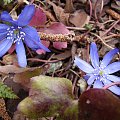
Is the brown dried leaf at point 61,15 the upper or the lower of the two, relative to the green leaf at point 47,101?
upper

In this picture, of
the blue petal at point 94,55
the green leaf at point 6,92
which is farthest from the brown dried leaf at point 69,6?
the green leaf at point 6,92

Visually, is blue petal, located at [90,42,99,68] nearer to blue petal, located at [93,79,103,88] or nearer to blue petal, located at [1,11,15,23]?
blue petal, located at [93,79,103,88]

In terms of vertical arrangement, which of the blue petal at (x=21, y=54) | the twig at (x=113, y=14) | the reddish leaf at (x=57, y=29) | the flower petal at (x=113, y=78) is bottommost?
the flower petal at (x=113, y=78)

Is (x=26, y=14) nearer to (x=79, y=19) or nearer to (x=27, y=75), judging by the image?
(x=27, y=75)

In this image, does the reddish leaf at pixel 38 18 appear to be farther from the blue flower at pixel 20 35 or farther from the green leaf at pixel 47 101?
the green leaf at pixel 47 101

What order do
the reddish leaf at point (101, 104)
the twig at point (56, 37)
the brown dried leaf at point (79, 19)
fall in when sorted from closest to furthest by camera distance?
the reddish leaf at point (101, 104), the twig at point (56, 37), the brown dried leaf at point (79, 19)

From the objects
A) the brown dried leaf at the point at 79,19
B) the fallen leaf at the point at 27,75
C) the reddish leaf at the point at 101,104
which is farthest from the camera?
the brown dried leaf at the point at 79,19

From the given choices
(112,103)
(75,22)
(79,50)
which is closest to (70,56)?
(79,50)

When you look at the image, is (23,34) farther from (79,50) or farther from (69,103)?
(69,103)
